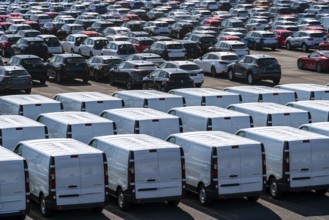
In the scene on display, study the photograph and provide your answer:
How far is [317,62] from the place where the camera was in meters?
53.8

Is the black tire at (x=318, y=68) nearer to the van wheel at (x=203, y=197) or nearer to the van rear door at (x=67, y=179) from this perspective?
the van wheel at (x=203, y=197)

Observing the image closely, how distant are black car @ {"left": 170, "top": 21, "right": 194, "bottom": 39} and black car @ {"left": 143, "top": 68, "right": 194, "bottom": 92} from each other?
30331mm

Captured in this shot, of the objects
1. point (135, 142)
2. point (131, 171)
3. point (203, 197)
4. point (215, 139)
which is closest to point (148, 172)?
point (131, 171)

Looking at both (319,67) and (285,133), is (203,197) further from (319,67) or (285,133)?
(319,67)

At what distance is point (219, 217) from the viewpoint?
74.1ft

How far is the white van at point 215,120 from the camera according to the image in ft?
91.9

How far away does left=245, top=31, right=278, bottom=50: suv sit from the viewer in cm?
6575

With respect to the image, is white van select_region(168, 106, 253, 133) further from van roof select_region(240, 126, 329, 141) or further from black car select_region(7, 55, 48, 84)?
black car select_region(7, 55, 48, 84)

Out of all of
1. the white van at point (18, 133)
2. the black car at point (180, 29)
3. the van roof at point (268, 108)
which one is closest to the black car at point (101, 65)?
the van roof at point (268, 108)

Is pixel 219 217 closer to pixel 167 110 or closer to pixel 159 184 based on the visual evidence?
pixel 159 184

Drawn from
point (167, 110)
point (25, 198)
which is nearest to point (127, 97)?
point (167, 110)

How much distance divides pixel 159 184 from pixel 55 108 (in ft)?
28.8

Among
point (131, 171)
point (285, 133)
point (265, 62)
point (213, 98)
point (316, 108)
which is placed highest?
point (285, 133)

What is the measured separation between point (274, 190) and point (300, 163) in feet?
3.55
